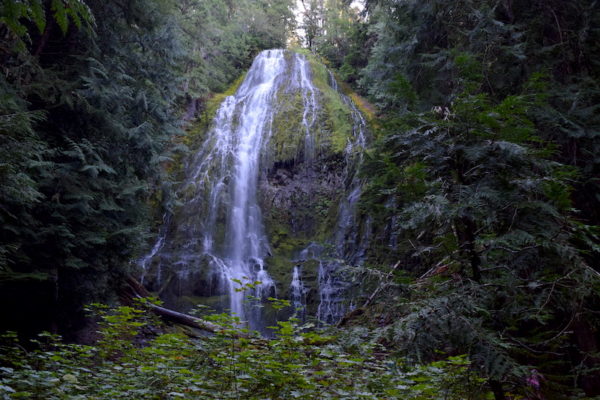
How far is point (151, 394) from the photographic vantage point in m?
2.94

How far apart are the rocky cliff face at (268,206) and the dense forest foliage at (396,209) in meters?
4.11

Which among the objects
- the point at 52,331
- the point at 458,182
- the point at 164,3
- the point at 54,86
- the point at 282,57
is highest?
the point at 282,57

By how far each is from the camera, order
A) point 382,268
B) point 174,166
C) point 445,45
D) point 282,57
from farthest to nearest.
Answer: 1. point 282,57
2. point 174,166
3. point 445,45
4. point 382,268

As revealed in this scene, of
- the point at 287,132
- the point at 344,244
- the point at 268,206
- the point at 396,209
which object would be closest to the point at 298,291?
the point at 344,244

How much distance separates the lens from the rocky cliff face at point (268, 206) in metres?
11.7

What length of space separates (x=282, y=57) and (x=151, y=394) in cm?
2014

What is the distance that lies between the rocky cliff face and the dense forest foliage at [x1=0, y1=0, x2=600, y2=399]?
411cm

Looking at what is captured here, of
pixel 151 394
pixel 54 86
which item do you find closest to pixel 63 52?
pixel 54 86

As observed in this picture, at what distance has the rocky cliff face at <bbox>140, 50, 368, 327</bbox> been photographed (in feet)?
38.3

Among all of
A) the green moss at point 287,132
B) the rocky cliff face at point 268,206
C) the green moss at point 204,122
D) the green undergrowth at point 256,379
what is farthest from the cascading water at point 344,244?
the green undergrowth at point 256,379

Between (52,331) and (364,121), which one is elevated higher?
(364,121)

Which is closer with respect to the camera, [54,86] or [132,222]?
[54,86]

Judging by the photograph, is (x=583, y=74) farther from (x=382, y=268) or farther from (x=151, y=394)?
(x=151, y=394)

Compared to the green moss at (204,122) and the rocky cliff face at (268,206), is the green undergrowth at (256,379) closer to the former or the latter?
the rocky cliff face at (268,206)
